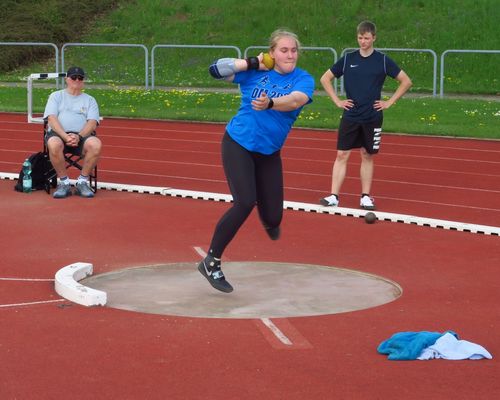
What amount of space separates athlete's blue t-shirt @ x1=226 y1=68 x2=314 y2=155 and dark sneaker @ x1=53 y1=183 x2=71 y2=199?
16.3 feet

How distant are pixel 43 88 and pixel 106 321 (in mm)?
21165

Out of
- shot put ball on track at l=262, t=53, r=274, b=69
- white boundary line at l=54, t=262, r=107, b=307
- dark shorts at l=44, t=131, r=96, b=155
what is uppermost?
shot put ball on track at l=262, t=53, r=274, b=69

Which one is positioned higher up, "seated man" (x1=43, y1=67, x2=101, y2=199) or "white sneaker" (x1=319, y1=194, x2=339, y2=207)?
"seated man" (x1=43, y1=67, x2=101, y2=199)

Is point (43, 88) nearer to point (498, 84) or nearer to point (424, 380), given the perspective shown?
point (498, 84)

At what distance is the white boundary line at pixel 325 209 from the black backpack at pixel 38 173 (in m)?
0.64

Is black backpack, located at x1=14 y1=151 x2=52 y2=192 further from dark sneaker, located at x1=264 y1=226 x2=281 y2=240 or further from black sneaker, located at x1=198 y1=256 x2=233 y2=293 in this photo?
black sneaker, located at x1=198 y1=256 x2=233 y2=293

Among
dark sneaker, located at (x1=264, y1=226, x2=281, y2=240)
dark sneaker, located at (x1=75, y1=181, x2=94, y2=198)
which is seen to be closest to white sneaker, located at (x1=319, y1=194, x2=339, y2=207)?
dark sneaker, located at (x1=75, y1=181, x2=94, y2=198)

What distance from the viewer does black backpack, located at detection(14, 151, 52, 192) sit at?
13336 millimetres

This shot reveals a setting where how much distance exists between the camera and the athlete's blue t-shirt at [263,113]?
8.20 m

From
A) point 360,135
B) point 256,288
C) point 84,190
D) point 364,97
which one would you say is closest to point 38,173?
point 84,190

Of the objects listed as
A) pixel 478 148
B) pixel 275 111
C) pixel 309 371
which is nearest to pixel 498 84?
pixel 478 148

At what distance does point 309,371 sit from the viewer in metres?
6.39

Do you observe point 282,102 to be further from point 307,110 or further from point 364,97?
point 307,110

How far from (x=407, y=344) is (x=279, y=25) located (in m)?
29.6
